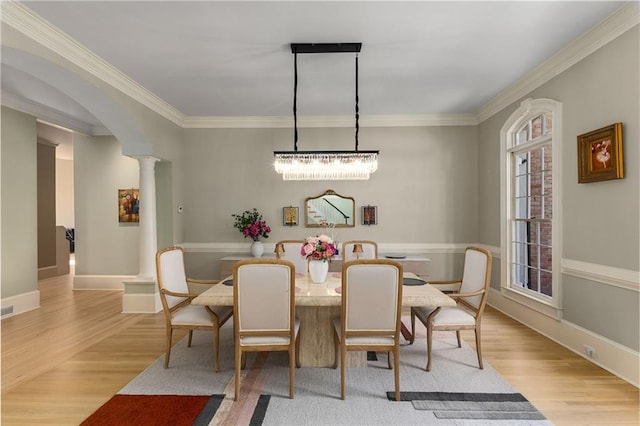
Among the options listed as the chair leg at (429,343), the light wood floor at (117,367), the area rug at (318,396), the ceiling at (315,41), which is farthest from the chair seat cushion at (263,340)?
the ceiling at (315,41)

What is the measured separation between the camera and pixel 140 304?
15.3 ft

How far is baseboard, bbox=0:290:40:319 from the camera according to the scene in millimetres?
4527

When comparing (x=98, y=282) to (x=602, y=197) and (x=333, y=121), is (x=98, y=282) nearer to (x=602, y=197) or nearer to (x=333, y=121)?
(x=333, y=121)

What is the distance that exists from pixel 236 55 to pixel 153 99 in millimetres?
1845

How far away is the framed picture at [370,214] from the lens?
558 cm

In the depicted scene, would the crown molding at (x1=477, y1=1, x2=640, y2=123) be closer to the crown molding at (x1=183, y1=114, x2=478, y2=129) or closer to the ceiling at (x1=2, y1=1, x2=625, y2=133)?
the ceiling at (x1=2, y1=1, x2=625, y2=133)

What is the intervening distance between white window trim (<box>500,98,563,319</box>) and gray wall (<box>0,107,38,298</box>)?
6.62 meters

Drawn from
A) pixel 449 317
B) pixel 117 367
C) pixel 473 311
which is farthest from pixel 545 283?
pixel 117 367

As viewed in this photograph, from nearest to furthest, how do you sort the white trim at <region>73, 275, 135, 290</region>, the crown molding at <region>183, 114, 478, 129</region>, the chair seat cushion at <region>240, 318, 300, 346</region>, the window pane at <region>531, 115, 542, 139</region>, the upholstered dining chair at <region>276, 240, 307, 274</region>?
the chair seat cushion at <region>240, 318, 300, 346</region> < the upholstered dining chair at <region>276, 240, 307, 274</region> < the window pane at <region>531, 115, 542, 139</region> < the crown molding at <region>183, 114, 478, 129</region> < the white trim at <region>73, 275, 135, 290</region>

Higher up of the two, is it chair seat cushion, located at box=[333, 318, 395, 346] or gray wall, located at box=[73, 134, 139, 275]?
gray wall, located at box=[73, 134, 139, 275]

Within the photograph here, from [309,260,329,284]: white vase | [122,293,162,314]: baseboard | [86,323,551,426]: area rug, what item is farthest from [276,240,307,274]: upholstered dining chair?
[122,293,162,314]: baseboard

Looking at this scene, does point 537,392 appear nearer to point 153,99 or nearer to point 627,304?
point 627,304

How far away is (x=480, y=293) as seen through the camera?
9.62 ft

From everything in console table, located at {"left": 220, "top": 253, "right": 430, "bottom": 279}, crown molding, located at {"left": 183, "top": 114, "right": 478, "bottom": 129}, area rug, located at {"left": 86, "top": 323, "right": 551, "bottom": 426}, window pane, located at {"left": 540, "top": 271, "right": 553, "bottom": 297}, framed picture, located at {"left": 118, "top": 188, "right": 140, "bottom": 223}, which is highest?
crown molding, located at {"left": 183, "top": 114, "right": 478, "bottom": 129}
